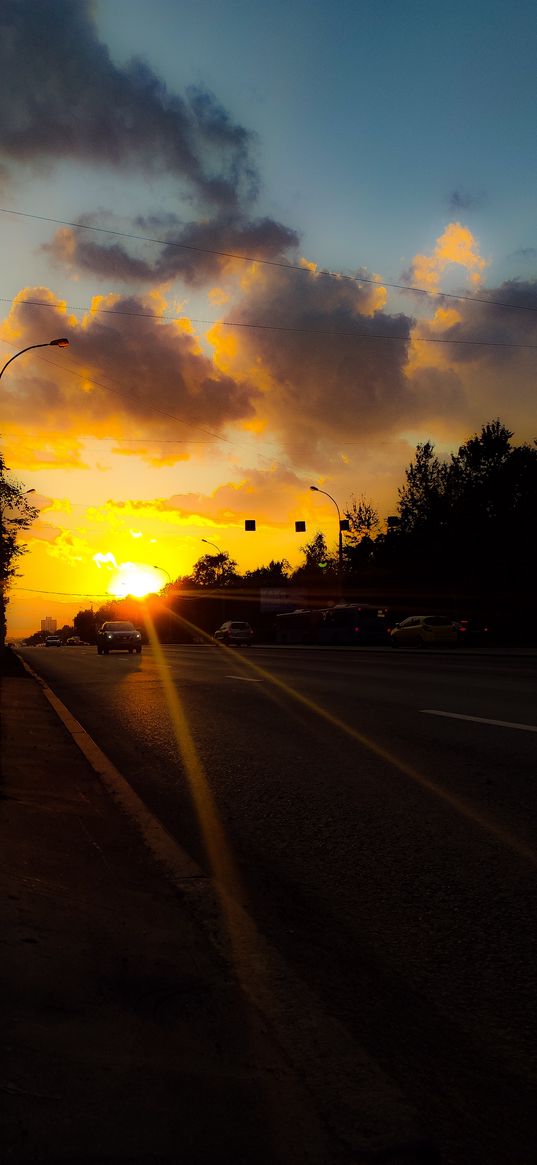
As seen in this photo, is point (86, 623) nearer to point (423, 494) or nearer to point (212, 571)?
point (212, 571)

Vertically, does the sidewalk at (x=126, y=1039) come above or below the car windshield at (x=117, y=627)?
below

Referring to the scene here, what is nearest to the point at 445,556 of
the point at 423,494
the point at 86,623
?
the point at 423,494

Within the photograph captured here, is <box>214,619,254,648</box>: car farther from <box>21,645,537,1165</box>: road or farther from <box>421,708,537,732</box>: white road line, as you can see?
<box>421,708,537,732</box>: white road line

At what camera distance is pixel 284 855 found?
480cm

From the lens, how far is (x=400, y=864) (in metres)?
4.53

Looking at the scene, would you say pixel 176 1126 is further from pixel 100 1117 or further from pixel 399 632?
pixel 399 632

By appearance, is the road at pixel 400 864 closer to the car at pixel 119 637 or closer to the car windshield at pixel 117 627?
the car at pixel 119 637

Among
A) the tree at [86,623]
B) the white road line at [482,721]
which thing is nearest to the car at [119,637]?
the white road line at [482,721]

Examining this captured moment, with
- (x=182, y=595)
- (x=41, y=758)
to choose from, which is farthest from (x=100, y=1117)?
(x=182, y=595)

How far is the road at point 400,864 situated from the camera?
8.20ft

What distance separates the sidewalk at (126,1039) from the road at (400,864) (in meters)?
0.37

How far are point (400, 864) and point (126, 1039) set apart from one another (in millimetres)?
2302

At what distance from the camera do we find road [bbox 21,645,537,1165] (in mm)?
2498

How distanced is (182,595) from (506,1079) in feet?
332
